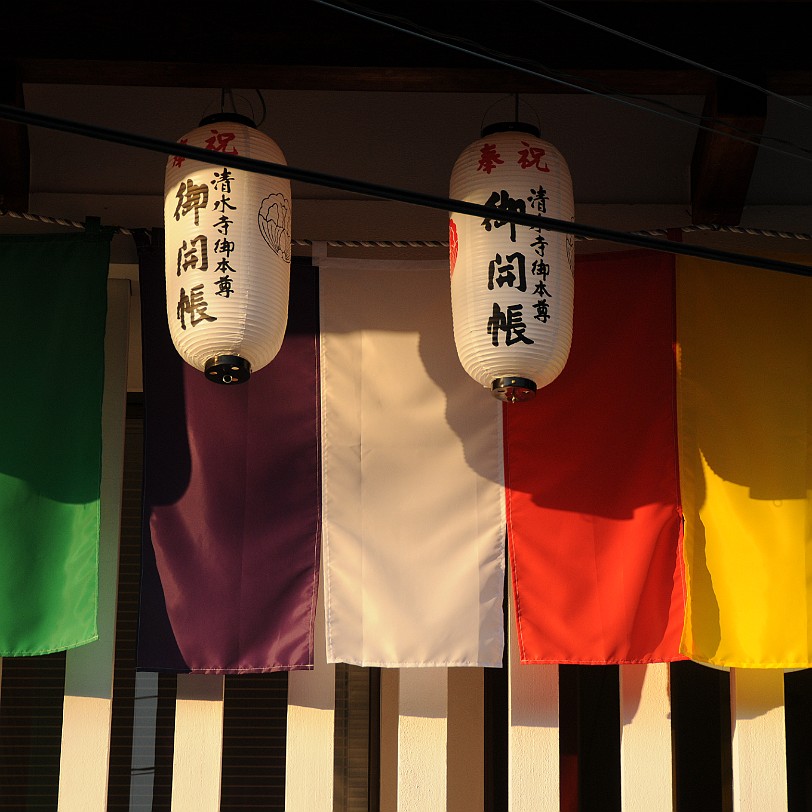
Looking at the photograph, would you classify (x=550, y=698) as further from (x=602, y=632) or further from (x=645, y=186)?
(x=645, y=186)

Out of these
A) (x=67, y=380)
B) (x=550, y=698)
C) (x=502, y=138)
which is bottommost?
(x=550, y=698)

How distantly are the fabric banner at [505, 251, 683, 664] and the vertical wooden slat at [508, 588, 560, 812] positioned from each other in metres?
0.21

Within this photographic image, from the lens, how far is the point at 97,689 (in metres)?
5.20

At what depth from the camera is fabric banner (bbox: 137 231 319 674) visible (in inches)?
201

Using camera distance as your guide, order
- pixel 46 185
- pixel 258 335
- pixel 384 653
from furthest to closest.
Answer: pixel 46 185
pixel 384 653
pixel 258 335

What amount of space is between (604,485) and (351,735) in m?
2.55

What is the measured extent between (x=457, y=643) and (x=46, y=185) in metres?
2.99

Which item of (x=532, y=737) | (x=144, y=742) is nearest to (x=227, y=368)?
(x=532, y=737)

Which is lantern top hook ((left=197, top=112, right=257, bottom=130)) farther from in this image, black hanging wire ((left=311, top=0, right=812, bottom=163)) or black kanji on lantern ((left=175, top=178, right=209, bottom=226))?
black hanging wire ((left=311, top=0, right=812, bottom=163))

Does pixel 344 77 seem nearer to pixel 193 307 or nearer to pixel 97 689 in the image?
pixel 193 307

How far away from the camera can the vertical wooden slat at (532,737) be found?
17.1 feet

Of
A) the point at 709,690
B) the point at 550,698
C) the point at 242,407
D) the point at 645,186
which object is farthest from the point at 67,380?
the point at 709,690

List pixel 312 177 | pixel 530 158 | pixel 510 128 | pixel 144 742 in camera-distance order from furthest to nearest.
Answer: pixel 144 742 → pixel 510 128 → pixel 530 158 → pixel 312 177

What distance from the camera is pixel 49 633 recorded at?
4.98m
